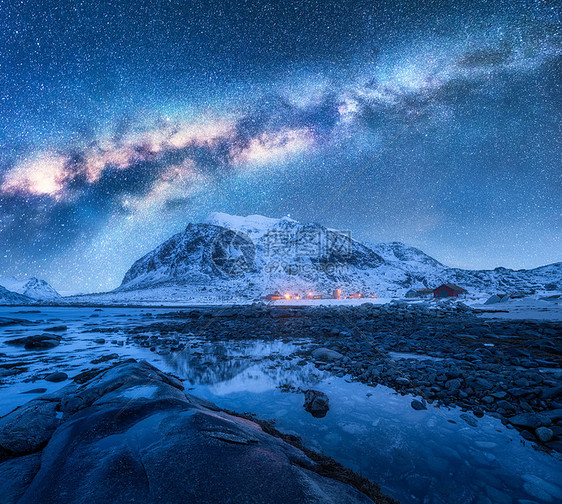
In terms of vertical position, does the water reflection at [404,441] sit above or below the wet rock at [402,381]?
below

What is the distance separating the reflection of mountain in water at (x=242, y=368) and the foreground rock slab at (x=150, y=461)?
4863mm

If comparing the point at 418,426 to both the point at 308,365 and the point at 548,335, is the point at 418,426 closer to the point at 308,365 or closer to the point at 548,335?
the point at 308,365

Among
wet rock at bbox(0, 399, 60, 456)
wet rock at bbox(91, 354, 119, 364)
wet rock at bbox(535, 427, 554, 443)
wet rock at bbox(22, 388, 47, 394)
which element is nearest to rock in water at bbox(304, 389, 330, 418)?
wet rock at bbox(535, 427, 554, 443)

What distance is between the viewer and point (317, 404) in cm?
730

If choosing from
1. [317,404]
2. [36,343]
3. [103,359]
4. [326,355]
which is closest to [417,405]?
[317,404]

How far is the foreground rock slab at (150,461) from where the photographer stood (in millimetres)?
2924

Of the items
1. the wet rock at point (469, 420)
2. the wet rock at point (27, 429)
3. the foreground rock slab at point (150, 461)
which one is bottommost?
the wet rock at point (469, 420)

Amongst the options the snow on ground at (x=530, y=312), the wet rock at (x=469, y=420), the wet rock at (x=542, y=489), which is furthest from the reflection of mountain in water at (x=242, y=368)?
the snow on ground at (x=530, y=312)

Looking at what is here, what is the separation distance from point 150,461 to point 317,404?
16.8ft

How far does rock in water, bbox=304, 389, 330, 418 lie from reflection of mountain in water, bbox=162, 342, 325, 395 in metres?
1.63

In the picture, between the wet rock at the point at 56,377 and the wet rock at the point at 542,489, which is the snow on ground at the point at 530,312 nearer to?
the wet rock at the point at 542,489

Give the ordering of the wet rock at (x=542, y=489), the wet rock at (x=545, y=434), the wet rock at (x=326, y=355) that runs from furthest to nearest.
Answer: the wet rock at (x=326, y=355)
the wet rock at (x=545, y=434)
the wet rock at (x=542, y=489)

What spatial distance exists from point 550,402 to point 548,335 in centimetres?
Answer: 1199

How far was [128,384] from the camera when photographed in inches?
239
